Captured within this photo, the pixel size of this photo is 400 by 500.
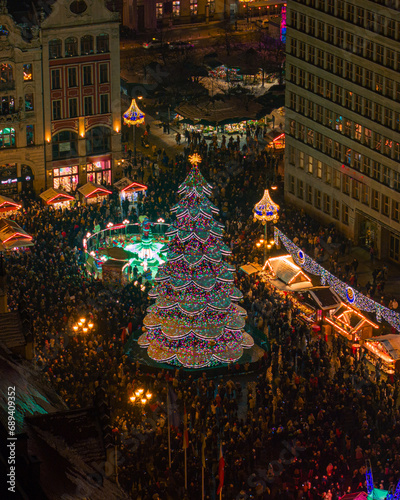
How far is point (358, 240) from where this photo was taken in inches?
3698

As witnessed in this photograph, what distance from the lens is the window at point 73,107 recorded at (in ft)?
347

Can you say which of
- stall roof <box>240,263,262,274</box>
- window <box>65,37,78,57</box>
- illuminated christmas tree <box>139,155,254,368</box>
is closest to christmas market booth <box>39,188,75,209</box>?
window <box>65,37,78,57</box>

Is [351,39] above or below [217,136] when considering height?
above

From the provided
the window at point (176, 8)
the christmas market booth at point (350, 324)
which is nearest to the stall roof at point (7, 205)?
the christmas market booth at point (350, 324)

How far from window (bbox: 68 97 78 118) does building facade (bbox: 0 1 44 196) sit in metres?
2.48

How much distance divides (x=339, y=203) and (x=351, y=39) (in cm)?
1199

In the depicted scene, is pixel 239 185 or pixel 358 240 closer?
pixel 358 240

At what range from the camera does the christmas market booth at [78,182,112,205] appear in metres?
101

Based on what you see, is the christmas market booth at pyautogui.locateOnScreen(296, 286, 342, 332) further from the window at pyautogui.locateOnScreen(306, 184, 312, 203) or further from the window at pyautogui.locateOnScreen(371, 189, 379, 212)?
the window at pyautogui.locateOnScreen(306, 184, 312, 203)

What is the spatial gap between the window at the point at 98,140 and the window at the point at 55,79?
485 centimetres

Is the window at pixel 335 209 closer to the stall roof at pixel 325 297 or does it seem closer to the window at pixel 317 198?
the window at pixel 317 198

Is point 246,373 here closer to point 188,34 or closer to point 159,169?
point 159,169

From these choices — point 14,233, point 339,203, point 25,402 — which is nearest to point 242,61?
point 339,203

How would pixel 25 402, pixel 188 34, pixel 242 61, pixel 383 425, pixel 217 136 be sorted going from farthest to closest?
pixel 188 34
pixel 242 61
pixel 217 136
pixel 383 425
pixel 25 402
